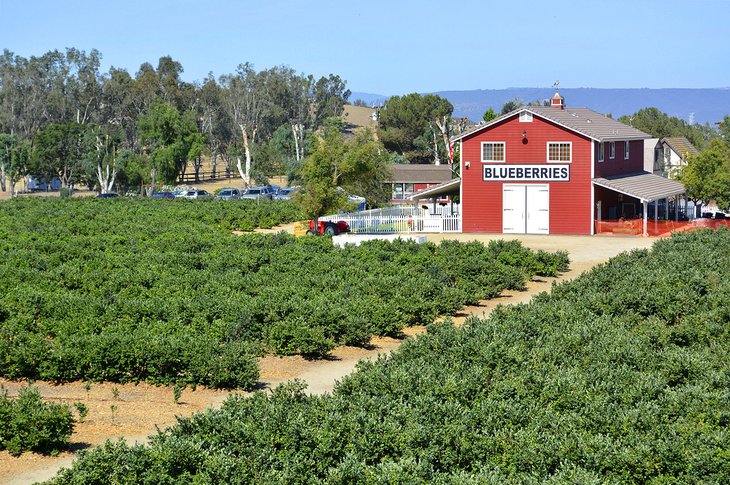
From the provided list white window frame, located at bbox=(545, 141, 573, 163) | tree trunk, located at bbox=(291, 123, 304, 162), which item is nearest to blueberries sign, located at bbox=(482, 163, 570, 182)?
white window frame, located at bbox=(545, 141, 573, 163)

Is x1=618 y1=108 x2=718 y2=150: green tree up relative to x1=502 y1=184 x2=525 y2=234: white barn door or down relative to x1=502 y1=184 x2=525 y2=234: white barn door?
up

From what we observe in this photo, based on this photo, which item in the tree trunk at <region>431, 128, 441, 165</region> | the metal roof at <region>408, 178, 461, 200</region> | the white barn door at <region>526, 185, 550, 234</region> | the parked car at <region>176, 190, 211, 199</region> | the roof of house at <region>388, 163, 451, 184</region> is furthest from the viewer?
the tree trunk at <region>431, 128, 441, 165</region>

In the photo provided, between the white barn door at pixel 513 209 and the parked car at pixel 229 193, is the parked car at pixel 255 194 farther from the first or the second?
the white barn door at pixel 513 209

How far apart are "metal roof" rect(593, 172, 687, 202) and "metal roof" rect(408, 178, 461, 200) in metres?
7.11

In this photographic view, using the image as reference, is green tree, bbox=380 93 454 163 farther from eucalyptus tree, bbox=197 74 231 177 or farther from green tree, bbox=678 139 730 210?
green tree, bbox=678 139 730 210

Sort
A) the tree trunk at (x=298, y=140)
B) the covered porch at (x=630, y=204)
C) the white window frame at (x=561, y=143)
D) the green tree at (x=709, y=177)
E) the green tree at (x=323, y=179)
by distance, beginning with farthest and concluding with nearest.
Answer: the tree trunk at (x=298, y=140)
the green tree at (x=709, y=177)
the green tree at (x=323, y=179)
the white window frame at (x=561, y=143)
the covered porch at (x=630, y=204)

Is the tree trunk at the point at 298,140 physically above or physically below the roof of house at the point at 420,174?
above

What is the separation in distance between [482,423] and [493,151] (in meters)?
37.0

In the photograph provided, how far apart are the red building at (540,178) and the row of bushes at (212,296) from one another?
12.5 meters

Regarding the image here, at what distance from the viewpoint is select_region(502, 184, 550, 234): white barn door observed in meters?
47.0

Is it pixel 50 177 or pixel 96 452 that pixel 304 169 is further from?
pixel 50 177

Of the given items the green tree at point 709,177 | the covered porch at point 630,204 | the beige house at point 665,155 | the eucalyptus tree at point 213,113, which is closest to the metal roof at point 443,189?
the covered porch at point 630,204

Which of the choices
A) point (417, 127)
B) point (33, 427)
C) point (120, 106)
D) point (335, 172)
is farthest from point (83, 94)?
point (33, 427)

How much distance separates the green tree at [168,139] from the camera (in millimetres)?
88750
